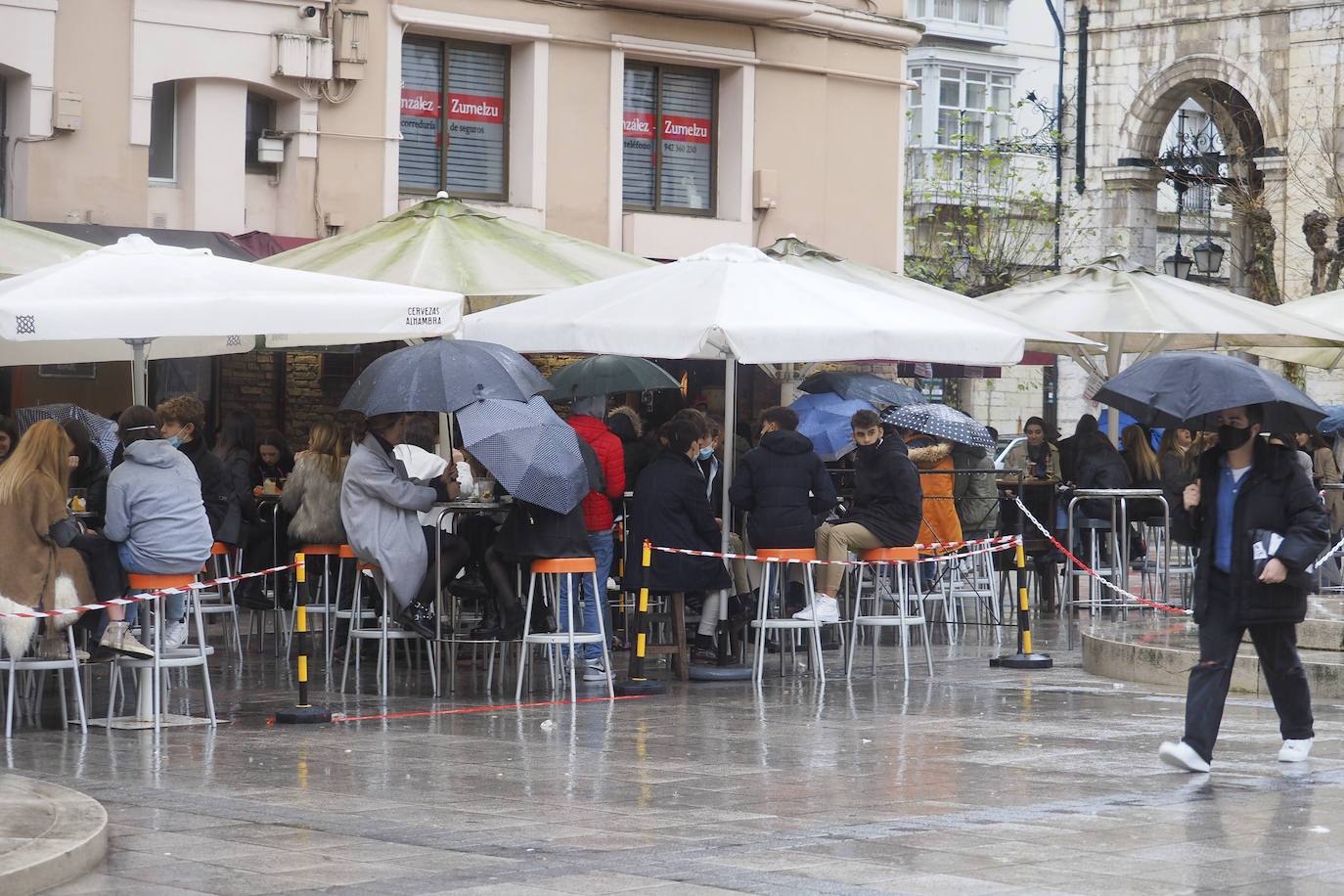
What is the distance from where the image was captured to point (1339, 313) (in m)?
21.2

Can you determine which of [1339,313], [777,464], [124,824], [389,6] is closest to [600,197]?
[389,6]

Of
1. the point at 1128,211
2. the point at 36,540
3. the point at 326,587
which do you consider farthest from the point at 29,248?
the point at 1128,211

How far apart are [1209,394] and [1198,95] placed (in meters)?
27.4

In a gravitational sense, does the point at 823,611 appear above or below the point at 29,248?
below

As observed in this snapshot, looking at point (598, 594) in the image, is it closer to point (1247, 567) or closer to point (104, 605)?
point (104, 605)

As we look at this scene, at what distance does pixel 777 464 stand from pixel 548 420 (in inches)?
67.8

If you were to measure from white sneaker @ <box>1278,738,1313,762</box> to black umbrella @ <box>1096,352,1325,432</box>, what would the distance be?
59.4 inches

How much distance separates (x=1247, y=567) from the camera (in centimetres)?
977

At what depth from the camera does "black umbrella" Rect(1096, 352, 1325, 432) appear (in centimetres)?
992

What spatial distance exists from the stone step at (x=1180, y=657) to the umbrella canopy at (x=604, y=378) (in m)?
4.03

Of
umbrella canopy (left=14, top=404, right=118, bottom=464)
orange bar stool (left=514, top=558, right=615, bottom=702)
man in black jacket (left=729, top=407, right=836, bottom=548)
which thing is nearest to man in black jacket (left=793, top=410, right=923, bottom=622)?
man in black jacket (left=729, top=407, right=836, bottom=548)

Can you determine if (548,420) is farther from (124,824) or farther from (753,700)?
(124,824)

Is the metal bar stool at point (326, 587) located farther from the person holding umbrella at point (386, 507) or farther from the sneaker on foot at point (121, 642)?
the sneaker on foot at point (121, 642)

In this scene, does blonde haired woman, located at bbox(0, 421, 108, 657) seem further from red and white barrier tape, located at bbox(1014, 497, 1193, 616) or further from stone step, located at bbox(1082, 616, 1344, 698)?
red and white barrier tape, located at bbox(1014, 497, 1193, 616)
